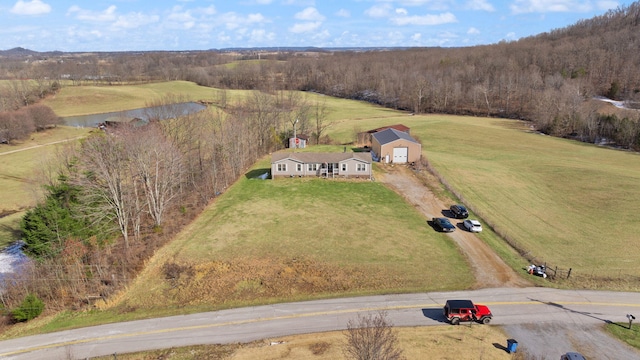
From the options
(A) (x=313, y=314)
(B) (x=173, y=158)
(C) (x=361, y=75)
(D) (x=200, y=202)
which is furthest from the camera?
(C) (x=361, y=75)

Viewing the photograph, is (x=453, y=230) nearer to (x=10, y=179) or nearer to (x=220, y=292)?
(x=220, y=292)

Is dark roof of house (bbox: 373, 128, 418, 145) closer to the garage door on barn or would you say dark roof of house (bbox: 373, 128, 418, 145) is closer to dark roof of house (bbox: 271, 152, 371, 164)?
the garage door on barn

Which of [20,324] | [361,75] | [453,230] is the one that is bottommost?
[20,324]

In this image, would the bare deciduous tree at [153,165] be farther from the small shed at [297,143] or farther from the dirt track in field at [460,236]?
the small shed at [297,143]

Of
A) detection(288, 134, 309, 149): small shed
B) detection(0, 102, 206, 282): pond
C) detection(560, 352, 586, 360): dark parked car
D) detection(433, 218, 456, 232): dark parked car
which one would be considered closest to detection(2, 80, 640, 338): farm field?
detection(433, 218, 456, 232): dark parked car

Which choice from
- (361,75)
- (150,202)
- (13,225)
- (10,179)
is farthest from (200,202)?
(361,75)

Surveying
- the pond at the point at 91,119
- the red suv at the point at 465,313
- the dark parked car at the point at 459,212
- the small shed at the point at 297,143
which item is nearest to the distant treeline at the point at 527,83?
the dark parked car at the point at 459,212
